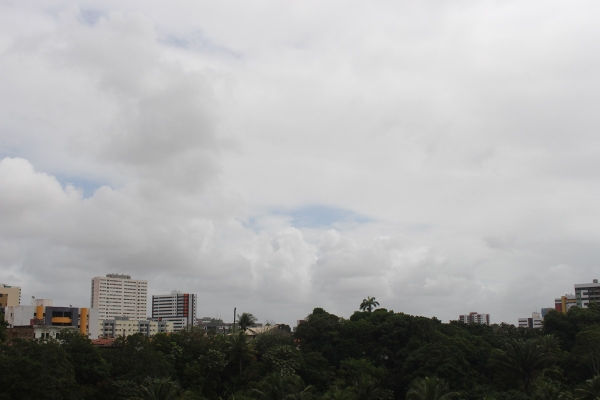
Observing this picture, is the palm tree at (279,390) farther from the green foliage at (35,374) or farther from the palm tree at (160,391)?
the green foliage at (35,374)

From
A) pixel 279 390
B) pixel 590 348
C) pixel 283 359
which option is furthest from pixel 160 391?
pixel 590 348

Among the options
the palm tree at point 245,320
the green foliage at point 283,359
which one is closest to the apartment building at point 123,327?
the palm tree at point 245,320

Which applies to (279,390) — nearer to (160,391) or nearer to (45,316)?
(160,391)

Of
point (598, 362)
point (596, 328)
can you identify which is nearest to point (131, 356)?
point (598, 362)

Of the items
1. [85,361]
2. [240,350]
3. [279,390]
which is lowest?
[279,390]

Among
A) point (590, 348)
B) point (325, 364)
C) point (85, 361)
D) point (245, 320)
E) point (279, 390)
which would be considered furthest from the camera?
point (245, 320)

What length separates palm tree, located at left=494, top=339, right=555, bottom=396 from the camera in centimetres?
5384

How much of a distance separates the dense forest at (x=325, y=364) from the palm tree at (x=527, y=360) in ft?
0.29

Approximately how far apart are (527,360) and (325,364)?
19697 mm

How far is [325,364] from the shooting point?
6212cm

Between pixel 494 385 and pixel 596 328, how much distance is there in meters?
16.3

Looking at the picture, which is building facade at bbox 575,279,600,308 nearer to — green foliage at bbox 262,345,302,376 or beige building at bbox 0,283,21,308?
green foliage at bbox 262,345,302,376

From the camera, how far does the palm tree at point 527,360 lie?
177 feet

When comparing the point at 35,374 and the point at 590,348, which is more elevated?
the point at 590,348
